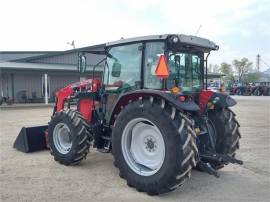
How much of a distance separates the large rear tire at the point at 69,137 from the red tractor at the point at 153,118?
18mm

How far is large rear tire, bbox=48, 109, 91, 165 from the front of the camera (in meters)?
5.73

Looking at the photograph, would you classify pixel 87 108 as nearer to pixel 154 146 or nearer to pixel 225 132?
pixel 154 146

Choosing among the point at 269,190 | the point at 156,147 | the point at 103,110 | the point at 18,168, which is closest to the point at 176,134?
the point at 156,147

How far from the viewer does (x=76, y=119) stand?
582cm

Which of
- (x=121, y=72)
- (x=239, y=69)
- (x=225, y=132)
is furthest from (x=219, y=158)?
(x=239, y=69)

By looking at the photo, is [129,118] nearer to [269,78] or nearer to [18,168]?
[18,168]

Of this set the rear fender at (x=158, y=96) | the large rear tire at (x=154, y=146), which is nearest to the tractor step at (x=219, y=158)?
the large rear tire at (x=154, y=146)

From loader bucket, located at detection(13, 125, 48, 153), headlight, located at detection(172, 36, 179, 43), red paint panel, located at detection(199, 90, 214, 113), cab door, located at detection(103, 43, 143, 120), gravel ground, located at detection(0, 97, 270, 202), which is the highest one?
headlight, located at detection(172, 36, 179, 43)

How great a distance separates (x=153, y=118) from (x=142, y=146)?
2.48 feet

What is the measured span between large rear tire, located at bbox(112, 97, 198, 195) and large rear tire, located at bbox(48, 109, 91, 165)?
3.13 feet

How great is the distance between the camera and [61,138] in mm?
6312

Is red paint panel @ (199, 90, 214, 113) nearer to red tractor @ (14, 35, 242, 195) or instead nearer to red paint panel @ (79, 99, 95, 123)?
red tractor @ (14, 35, 242, 195)

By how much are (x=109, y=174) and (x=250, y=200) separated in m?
2.31

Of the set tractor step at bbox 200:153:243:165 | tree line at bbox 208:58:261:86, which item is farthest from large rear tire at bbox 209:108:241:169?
tree line at bbox 208:58:261:86
